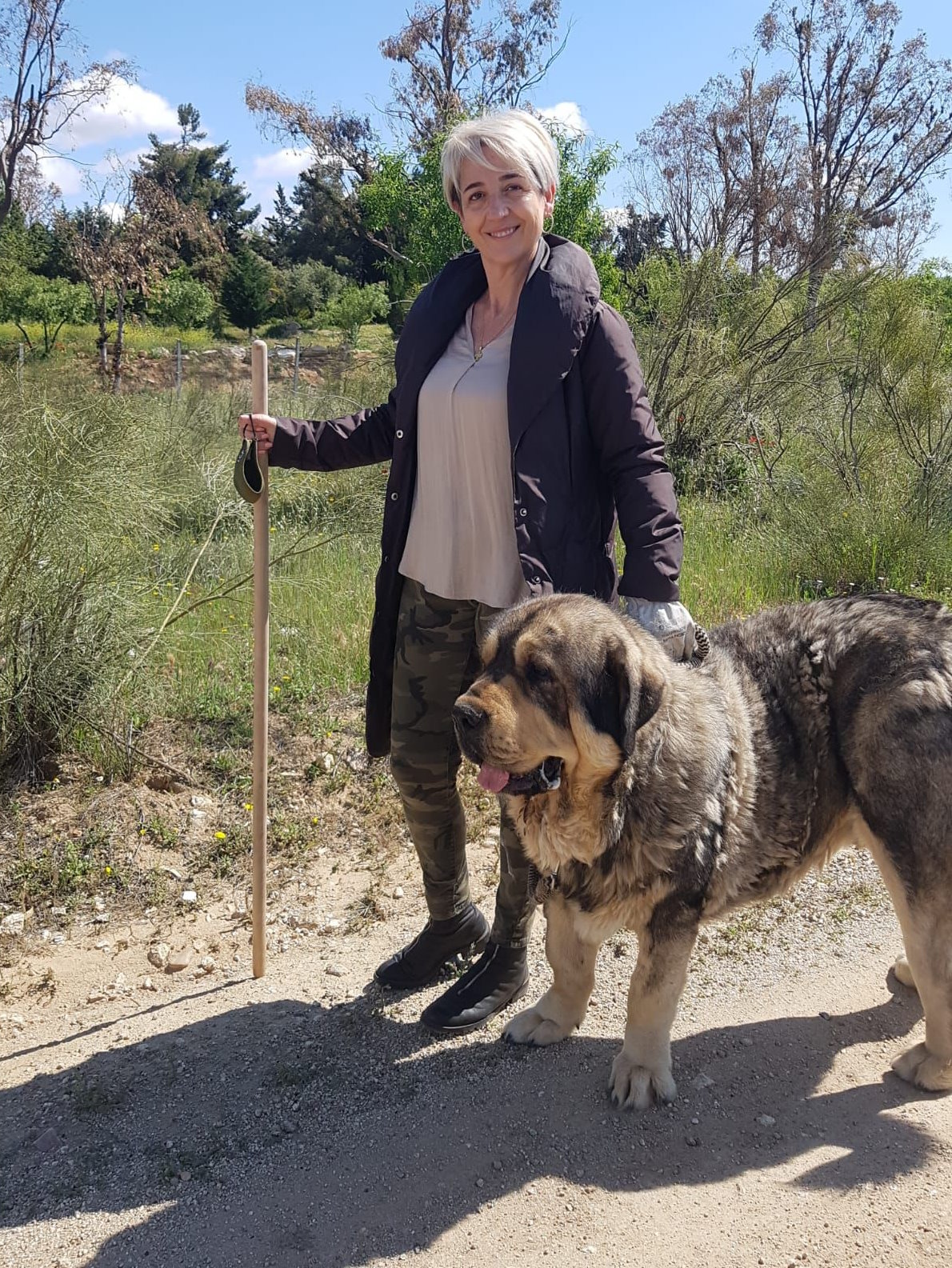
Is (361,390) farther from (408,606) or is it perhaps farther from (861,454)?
(408,606)

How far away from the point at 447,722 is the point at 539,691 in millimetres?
859

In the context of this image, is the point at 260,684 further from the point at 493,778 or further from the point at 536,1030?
the point at 536,1030

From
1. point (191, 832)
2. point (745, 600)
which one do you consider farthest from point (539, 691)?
point (745, 600)

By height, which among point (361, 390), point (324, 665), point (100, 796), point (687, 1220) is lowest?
point (687, 1220)

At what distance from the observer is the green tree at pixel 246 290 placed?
132 ft

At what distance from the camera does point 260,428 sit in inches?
143

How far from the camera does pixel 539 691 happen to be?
2771mm

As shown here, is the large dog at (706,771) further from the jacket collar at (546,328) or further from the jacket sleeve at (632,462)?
the jacket collar at (546,328)

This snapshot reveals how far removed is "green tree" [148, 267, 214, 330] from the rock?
35298 mm

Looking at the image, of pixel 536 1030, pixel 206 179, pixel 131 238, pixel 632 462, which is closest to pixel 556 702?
pixel 632 462

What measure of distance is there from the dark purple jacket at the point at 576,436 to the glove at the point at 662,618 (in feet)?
0.12

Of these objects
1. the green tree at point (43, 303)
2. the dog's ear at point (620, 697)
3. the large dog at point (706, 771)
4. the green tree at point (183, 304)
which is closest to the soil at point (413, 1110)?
the large dog at point (706, 771)

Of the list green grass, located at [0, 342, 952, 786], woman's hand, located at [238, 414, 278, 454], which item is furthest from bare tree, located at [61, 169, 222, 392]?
woman's hand, located at [238, 414, 278, 454]

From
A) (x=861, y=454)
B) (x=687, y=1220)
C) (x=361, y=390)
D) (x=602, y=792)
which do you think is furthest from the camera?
(x=361, y=390)
